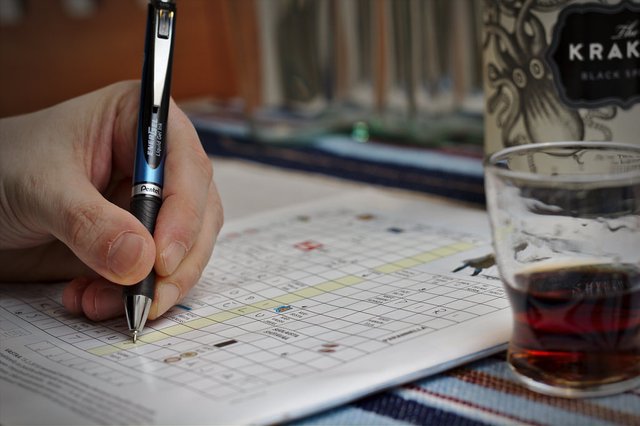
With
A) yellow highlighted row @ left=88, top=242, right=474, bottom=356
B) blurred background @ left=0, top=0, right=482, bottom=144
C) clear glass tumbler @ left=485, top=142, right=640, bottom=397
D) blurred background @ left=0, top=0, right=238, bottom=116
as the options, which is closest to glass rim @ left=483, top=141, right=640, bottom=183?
clear glass tumbler @ left=485, top=142, right=640, bottom=397

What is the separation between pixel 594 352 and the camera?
1.36 ft

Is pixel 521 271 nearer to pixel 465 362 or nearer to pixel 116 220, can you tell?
pixel 465 362

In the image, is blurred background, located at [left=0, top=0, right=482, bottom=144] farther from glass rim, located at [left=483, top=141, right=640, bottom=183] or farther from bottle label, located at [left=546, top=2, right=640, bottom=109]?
glass rim, located at [left=483, top=141, right=640, bottom=183]

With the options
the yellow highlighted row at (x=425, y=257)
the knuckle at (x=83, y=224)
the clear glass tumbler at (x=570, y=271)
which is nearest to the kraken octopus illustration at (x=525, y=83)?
the yellow highlighted row at (x=425, y=257)

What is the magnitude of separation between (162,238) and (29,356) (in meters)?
0.09

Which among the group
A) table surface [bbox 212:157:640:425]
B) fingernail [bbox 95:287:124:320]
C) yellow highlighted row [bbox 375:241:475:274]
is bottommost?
table surface [bbox 212:157:640:425]

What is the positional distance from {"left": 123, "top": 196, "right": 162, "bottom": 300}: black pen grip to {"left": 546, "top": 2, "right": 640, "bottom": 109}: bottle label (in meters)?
0.30

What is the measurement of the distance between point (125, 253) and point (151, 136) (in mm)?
90

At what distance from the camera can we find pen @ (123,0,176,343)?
1.63ft

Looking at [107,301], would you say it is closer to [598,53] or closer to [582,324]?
[582,324]

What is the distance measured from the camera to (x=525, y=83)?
0.67 meters

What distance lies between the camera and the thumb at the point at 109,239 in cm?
48

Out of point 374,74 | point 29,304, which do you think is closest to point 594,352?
point 29,304

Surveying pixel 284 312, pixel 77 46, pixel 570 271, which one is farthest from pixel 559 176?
pixel 77 46
